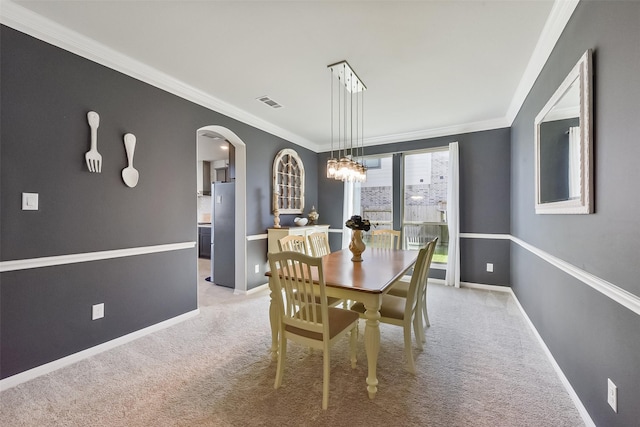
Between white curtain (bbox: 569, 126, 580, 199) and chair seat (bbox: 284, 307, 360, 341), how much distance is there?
1611 millimetres

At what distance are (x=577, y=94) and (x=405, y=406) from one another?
216 cm

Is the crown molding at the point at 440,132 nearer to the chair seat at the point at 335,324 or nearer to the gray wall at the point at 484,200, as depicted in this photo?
the gray wall at the point at 484,200

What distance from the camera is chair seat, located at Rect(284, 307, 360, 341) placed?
1.74m

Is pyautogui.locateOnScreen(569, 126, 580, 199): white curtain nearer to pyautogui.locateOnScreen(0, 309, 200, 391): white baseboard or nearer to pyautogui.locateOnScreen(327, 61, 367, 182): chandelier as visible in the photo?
pyautogui.locateOnScreen(327, 61, 367, 182): chandelier

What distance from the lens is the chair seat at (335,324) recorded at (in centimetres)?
174

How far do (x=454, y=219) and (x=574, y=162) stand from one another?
2747 millimetres

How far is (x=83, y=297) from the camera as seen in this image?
2.22 meters

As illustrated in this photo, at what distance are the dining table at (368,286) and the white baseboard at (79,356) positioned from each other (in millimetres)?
1414

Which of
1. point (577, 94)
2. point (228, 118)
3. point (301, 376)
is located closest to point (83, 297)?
point (301, 376)

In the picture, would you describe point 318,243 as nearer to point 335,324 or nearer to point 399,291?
point 399,291

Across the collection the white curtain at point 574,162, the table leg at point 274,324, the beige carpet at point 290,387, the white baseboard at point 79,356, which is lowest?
the beige carpet at point 290,387

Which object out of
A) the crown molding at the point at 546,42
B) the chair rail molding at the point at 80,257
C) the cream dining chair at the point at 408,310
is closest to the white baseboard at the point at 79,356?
the chair rail molding at the point at 80,257

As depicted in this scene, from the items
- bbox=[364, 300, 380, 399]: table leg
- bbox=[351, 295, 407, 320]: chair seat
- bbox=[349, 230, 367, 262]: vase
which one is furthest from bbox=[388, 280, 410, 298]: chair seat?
bbox=[364, 300, 380, 399]: table leg

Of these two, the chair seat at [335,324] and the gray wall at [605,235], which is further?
the chair seat at [335,324]
